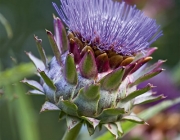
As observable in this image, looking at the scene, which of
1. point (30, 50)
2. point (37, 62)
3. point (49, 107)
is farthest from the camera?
point (30, 50)

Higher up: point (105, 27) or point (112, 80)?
point (105, 27)

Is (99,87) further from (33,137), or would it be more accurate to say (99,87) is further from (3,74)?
(33,137)

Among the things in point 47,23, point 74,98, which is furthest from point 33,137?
point 47,23

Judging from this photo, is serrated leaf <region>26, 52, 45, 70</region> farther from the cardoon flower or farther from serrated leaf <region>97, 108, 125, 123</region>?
serrated leaf <region>97, 108, 125, 123</region>

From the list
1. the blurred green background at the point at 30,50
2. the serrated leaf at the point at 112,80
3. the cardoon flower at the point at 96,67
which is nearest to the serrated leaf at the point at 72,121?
the cardoon flower at the point at 96,67

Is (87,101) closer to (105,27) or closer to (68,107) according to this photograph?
(68,107)

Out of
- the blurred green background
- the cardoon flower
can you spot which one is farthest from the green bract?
the blurred green background

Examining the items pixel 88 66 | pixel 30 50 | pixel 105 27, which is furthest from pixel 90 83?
pixel 30 50
